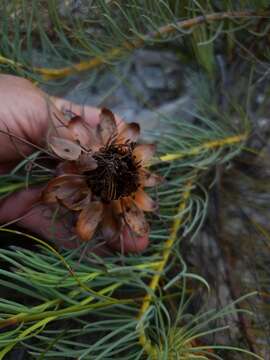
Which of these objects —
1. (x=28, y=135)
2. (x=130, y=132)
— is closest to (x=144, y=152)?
(x=130, y=132)

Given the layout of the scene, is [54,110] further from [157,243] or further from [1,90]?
[157,243]

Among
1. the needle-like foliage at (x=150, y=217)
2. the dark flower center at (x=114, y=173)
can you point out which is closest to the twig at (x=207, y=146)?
the needle-like foliage at (x=150, y=217)

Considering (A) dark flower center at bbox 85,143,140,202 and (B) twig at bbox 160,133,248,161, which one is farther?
(B) twig at bbox 160,133,248,161

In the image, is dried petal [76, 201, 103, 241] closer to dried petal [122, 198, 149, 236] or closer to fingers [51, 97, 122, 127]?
dried petal [122, 198, 149, 236]

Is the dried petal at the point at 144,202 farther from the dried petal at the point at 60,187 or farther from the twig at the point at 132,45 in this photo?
the twig at the point at 132,45

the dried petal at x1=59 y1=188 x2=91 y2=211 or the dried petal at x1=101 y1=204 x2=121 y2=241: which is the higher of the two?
the dried petal at x1=59 y1=188 x2=91 y2=211

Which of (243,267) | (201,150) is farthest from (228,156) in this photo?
(243,267)

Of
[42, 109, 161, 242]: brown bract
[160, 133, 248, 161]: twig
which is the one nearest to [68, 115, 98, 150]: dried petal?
[42, 109, 161, 242]: brown bract

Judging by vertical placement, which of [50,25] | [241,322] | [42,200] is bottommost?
[241,322]
